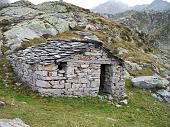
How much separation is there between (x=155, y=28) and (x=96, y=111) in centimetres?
11151

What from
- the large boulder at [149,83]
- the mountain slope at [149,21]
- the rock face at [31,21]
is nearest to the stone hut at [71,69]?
the large boulder at [149,83]

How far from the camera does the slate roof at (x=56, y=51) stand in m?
23.3

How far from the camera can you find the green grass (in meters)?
18.3

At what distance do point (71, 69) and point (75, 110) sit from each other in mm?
2976

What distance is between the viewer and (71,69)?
23438 mm

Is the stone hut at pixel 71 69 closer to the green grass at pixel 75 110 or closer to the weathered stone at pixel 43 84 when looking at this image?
the weathered stone at pixel 43 84

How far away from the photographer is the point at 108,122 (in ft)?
64.5

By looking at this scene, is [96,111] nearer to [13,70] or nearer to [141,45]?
[13,70]

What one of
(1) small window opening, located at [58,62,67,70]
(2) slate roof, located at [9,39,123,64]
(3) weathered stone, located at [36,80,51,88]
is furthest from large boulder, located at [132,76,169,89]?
(3) weathered stone, located at [36,80,51,88]

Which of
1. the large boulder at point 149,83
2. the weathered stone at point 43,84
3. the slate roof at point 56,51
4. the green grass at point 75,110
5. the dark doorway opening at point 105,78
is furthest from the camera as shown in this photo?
the large boulder at point 149,83

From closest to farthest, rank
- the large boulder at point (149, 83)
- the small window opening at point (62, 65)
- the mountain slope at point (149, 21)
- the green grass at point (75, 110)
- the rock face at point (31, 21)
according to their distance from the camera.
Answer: the green grass at point (75, 110) < the small window opening at point (62, 65) < the large boulder at point (149, 83) < the rock face at point (31, 21) < the mountain slope at point (149, 21)

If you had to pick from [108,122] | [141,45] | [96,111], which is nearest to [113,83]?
[96,111]

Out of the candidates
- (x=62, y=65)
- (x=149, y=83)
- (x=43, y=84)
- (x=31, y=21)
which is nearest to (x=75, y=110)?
(x=43, y=84)

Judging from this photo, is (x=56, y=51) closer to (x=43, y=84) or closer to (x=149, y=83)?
(x=43, y=84)
